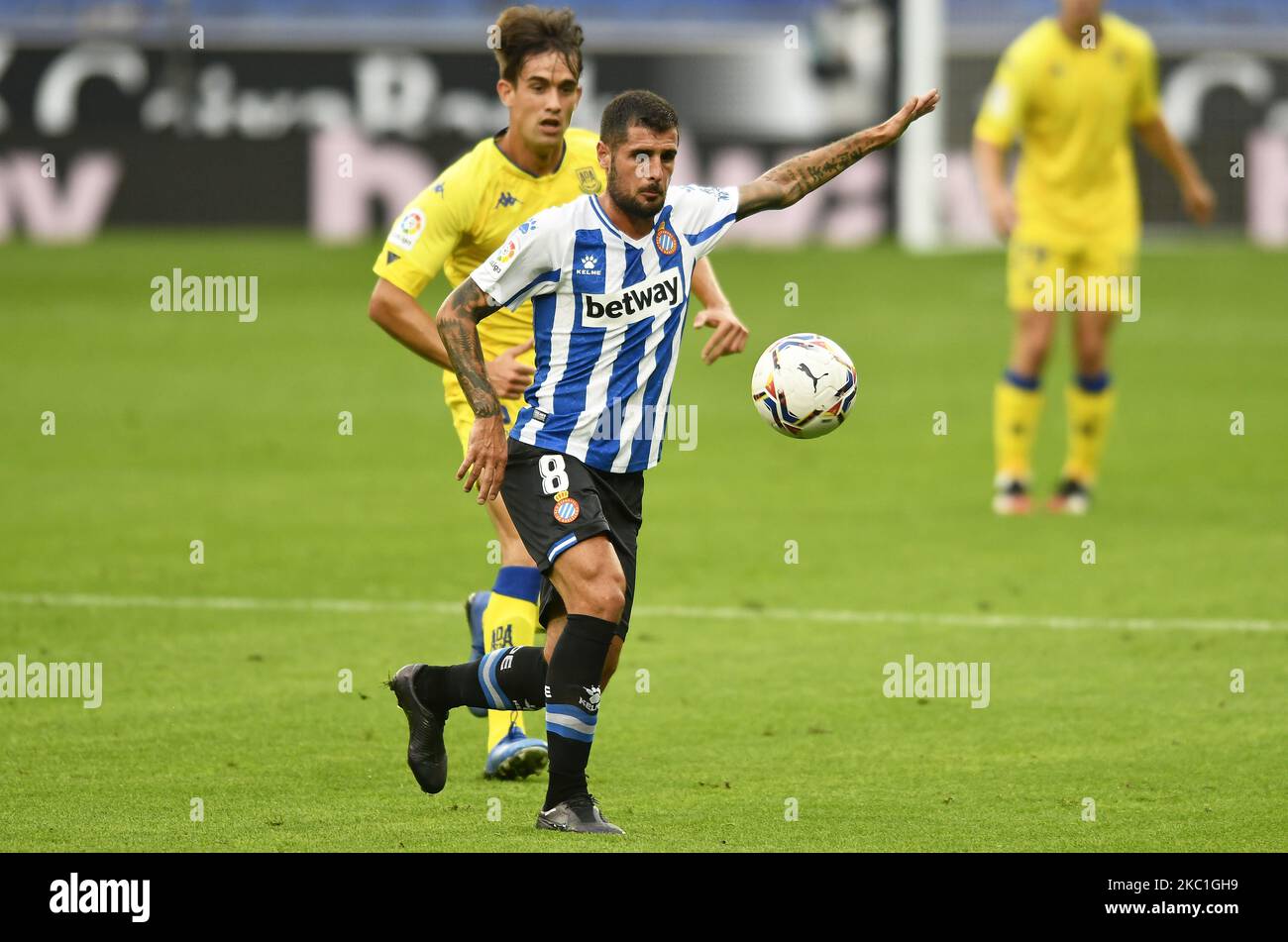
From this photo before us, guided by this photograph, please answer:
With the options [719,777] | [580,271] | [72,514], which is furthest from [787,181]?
[72,514]

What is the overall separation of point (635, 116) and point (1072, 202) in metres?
6.86

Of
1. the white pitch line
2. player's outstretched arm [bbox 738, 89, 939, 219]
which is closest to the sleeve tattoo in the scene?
player's outstretched arm [bbox 738, 89, 939, 219]

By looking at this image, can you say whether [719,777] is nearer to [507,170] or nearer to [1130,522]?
[507,170]

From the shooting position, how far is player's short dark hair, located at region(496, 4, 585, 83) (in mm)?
6848

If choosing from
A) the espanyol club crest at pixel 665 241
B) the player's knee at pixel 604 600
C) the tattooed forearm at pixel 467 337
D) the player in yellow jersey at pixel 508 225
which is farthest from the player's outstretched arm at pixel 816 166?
the player's knee at pixel 604 600

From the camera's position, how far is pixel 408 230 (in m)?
6.91

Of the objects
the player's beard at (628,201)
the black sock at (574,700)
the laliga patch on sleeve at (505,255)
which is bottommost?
Result: the black sock at (574,700)

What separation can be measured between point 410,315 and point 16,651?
9.00 feet

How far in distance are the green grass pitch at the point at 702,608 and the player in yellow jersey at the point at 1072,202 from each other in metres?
0.55

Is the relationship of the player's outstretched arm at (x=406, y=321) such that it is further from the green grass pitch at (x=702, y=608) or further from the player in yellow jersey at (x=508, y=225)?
the green grass pitch at (x=702, y=608)

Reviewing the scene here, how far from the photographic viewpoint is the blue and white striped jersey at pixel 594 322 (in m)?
6.04

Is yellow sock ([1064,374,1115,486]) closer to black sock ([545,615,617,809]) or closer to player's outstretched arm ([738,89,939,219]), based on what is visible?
player's outstretched arm ([738,89,939,219])

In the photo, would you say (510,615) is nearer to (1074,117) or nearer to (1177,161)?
(1074,117)

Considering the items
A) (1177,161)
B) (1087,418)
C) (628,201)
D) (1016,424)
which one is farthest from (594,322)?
(1177,161)
